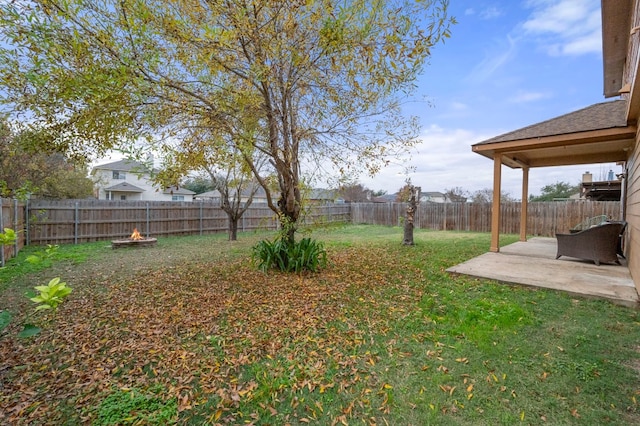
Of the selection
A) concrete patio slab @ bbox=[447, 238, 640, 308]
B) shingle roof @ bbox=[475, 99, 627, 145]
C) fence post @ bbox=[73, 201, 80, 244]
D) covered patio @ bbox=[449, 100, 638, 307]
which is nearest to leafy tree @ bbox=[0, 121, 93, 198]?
fence post @ bbox=[73, 201, 80, 244]

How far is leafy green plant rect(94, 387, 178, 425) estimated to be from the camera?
6.11 ft

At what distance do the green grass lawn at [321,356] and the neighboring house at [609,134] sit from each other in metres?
2.29

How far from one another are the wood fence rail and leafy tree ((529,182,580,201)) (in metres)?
13.3

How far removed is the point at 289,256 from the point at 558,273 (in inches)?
178

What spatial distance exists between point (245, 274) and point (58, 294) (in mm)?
3959

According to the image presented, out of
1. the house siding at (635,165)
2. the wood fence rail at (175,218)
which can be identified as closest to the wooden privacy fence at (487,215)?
the wood fence rail at (175,218)

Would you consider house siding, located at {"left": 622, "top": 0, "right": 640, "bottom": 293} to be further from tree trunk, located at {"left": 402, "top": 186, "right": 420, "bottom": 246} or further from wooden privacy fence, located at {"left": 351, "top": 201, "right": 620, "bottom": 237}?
wooden privacy fence, located at {"left": 351, "top": 201, "right": 620, "bottom": 237}

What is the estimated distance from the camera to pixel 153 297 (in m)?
4.12

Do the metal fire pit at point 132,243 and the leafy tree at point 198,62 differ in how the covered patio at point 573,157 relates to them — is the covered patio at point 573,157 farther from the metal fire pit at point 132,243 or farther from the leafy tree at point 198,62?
the metal fire pit at point 132,243

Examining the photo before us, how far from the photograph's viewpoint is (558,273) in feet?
16.3

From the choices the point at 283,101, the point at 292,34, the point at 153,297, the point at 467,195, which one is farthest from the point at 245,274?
the point at 467,195

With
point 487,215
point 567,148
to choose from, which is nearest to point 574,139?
point 567,148

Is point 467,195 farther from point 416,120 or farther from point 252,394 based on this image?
point 252,394

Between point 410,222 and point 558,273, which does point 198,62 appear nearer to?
point 558,273
